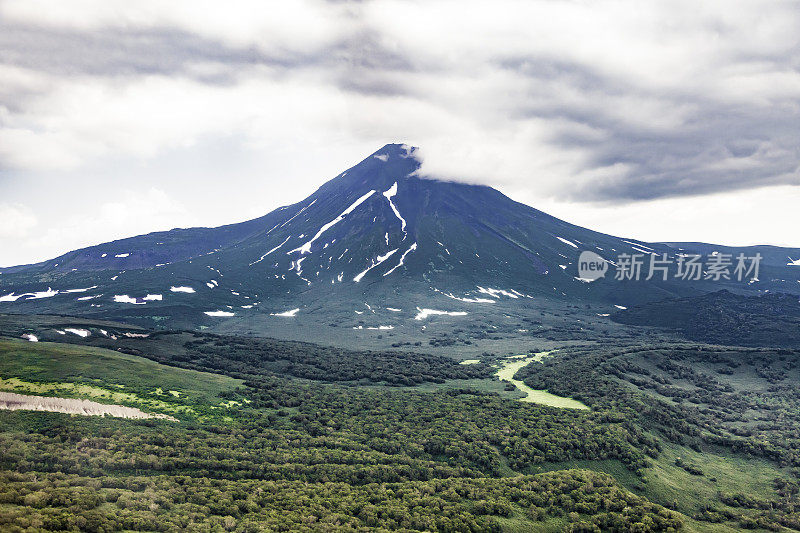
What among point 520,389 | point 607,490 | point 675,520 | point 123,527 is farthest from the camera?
point 520,389

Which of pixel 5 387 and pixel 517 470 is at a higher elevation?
pixel 5 387

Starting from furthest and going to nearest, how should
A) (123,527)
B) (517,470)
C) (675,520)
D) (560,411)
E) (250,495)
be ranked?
(560,411) → (517,470) → (675,520) → (250,495) → (123,527)

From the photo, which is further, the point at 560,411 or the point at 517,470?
the point at 560,411

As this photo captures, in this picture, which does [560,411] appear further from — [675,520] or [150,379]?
[150,379]

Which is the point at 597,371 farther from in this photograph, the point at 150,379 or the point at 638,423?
the point at 150,379

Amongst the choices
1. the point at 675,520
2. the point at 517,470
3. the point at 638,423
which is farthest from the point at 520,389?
the point at 675,520

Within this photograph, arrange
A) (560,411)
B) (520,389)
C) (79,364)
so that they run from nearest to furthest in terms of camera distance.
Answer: (79,364), (560,411), (520,389)

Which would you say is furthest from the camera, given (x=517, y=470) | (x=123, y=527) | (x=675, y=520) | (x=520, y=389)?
(x=520, y=389)

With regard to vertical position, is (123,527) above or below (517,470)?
above

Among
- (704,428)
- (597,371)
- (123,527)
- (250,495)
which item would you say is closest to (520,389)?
(597,371)
